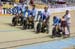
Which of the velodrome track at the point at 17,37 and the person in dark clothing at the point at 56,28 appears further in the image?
the person in dark clothing at the point at 56,28

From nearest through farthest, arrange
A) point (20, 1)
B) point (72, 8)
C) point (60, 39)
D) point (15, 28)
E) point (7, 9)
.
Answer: point (60, 39)
point (15, 28)
point (7, 9)
point (20, 1)
point (72, 8)

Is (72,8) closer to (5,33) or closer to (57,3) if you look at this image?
(57,3)

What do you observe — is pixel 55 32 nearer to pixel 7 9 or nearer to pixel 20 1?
pixel 7 9

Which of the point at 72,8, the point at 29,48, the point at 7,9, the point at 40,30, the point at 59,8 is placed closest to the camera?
the point at 29,48

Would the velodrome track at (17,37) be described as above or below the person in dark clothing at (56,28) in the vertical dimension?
below

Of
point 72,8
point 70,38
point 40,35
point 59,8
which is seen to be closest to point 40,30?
point 40,35

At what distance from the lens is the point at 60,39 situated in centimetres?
1714

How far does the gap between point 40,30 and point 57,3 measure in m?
21.1

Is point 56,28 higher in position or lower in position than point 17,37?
higher

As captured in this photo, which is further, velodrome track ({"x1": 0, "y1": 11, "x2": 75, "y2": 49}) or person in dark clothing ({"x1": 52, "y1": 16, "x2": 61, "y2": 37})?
person in dark clothing ({"x1": 52, "y1": 16, "x2": 61, "y2": 37})

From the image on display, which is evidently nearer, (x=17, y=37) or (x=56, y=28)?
(x=17, y=37)

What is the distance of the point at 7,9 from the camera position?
2786cm

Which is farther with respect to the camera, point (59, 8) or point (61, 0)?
point (61, 0)

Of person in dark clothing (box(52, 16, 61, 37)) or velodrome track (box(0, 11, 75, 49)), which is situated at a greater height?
person in dark clothing (box(52, 16, 61, 37))
